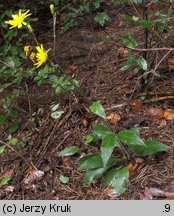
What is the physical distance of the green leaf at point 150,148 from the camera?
2.08 meters

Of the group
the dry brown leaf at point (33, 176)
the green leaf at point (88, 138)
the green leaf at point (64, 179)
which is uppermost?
the green leaf at point (88, 138)

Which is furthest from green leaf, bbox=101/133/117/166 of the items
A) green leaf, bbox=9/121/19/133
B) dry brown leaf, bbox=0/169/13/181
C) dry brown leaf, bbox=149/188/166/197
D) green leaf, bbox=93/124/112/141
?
green leaf, bbox=9/121/19/133

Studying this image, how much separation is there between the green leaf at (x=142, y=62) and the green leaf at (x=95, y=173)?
68 centimetres

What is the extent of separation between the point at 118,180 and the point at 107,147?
0.74 ft

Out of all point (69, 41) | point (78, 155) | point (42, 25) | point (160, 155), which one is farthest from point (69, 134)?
point (42, 25)

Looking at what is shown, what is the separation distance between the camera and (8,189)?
2311 millimetres

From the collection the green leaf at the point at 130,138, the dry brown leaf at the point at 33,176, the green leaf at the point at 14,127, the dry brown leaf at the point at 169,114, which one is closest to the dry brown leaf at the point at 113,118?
the dry brown leaf at the point at 169,114

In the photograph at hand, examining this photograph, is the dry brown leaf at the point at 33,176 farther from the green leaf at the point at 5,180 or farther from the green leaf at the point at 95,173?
the green leaf at the point at 95,173

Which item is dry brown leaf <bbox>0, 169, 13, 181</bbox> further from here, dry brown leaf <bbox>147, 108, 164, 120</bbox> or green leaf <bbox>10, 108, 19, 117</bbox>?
dry brown leaf <bbox>147, 108, 164, 120</bbox>

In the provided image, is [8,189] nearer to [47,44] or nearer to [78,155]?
[78,155]

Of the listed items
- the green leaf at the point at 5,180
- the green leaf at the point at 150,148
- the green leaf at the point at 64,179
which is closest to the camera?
the green leaf at the point at 150,148

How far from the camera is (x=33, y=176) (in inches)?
91.0

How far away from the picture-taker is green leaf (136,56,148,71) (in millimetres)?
2438

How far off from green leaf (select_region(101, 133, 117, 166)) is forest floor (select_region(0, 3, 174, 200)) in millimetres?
239
